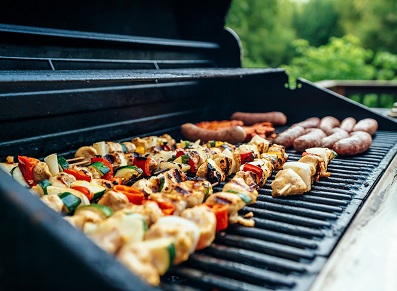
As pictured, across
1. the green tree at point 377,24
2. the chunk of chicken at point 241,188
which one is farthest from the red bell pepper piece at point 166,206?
the green tree at point 377,24

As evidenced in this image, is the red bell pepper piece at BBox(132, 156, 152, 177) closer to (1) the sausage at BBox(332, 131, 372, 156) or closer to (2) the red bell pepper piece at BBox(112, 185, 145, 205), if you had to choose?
(2) the red bell pepper piece at BBox(112, 185, 145, 205)

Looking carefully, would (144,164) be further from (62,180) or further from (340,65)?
(340,65)

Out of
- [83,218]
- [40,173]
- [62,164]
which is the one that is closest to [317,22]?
[62,164]

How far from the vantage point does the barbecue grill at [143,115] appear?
1491mm

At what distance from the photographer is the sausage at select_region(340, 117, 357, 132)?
17.2 feet

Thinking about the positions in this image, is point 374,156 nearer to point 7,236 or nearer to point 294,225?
point 294,225

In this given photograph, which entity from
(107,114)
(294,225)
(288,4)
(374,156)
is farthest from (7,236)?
(288,4)

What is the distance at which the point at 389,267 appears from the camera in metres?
2.05

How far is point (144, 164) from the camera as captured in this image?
3.61 metres

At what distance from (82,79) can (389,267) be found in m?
2.06

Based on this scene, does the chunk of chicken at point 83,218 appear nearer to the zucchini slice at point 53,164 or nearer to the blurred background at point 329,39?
the zucchini slice at point 53,164

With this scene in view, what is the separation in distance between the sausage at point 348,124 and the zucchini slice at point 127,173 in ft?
9.95

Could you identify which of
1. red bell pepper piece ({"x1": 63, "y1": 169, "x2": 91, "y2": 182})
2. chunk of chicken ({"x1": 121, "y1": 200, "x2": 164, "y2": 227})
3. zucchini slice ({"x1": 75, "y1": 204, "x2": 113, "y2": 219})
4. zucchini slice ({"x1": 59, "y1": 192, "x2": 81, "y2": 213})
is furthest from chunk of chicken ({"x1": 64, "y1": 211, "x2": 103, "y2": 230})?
red bell pepper piece ({"x1": 63, "y1": 169, "x2": 91, "y2": 182})

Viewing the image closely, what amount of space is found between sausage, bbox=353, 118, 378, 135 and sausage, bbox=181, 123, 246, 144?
1517 mm
